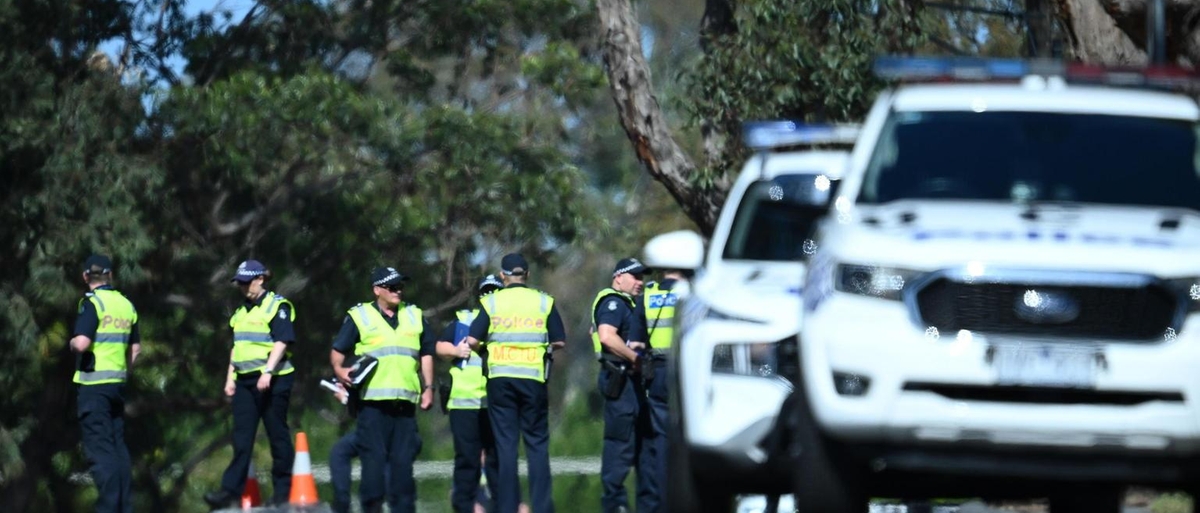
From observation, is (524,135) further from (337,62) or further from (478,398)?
(478,398)

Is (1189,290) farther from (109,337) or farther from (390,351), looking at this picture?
(109,337)

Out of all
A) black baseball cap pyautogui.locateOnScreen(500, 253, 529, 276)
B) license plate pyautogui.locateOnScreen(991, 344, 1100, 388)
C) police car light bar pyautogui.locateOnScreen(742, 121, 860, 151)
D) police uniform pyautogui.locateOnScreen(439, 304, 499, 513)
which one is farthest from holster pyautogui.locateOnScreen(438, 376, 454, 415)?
license plate pyautogui.locateOnScreen(991, 344, 1100, 388)

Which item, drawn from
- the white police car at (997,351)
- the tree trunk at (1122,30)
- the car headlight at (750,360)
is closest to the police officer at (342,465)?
the tree trunk at (1122,30)

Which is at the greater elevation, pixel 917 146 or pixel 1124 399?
pixel 917 146

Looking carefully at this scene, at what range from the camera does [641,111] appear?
20969 mm

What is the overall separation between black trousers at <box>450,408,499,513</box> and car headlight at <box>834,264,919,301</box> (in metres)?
7.86

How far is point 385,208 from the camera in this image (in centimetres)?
2919

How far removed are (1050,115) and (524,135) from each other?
67.2 feet

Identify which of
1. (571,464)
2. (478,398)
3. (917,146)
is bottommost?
(571,464)

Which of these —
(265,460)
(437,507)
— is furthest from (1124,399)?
(437,507)

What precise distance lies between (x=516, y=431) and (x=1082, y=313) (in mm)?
7243

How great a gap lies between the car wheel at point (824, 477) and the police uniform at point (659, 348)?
6668mm

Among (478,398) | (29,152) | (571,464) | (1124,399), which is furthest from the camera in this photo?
(571,464)

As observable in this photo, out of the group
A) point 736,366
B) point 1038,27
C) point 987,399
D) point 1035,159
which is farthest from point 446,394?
point 987,399
